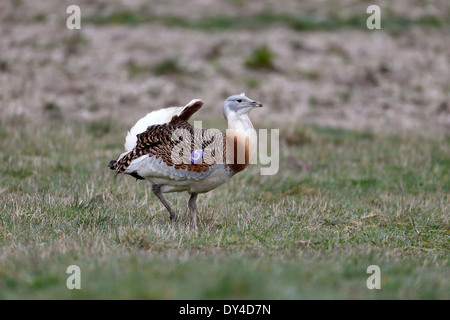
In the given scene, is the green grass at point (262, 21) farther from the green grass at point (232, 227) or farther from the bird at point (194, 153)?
the bird at point (194, 153)

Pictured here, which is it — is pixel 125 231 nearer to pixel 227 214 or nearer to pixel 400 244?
pixel 227 214

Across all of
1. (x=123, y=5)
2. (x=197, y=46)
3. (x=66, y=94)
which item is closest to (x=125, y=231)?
(x=66, y=94)

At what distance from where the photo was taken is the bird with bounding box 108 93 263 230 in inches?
255

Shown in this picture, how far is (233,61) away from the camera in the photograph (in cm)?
1900

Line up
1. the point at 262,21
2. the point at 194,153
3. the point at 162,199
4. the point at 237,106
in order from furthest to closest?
the point at 262,21 < the point at 162,199 < the point at 237,106 < the point at 194,153

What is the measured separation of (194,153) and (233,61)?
42.4 ft

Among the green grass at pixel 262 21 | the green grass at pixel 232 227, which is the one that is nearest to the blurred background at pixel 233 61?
the green grass at pixel 262 21

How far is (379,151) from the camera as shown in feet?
40.6

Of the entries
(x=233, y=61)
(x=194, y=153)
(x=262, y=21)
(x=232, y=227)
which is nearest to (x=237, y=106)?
(x=194, y=153)

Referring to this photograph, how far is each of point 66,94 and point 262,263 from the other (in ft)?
42.0

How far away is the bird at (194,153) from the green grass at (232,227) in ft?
1.81

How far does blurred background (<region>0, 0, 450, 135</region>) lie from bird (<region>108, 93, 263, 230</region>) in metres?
7.12

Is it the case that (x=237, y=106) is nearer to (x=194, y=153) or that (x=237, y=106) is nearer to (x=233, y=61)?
(x=194, y=153)

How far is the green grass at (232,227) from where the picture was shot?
4.59 m
